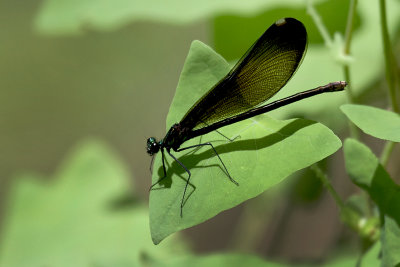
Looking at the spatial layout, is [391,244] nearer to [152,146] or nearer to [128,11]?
[152,146]

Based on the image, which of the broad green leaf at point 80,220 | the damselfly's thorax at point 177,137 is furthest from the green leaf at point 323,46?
the broad green leaf at point 80,220

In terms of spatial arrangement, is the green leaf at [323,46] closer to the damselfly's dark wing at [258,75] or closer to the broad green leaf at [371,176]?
the damselfly's dark wing at [258,75]

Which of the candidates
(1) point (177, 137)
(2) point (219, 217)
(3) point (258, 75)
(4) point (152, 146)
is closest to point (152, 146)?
(4) point (152, 146)

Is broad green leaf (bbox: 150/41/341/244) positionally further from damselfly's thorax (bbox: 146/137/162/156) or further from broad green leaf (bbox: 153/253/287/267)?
damselfly's thorax (bbox: 146/137/162/156)

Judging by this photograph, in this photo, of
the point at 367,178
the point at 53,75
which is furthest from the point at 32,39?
the point at 367,178

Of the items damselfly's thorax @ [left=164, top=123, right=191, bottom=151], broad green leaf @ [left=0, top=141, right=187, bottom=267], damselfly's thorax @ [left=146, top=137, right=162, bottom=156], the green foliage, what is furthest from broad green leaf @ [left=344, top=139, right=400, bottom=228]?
broad green leaf @ [left=0, top=141, right=187, bottom=267]
